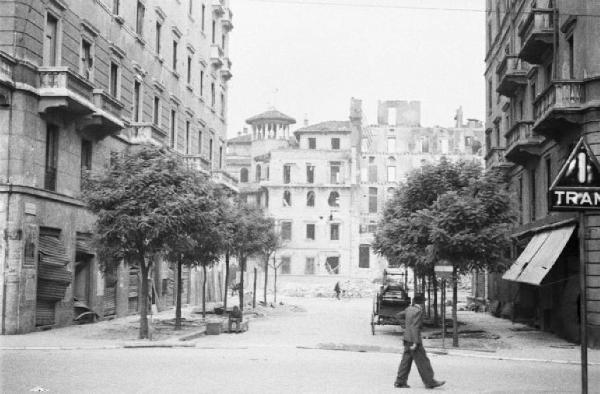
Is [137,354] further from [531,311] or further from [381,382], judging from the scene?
[531,311]

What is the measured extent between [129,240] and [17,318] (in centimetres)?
381

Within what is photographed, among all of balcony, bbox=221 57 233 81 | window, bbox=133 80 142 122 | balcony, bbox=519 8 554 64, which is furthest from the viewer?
balcony, bbox=221 57 233 81

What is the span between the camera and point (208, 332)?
82.4 ft

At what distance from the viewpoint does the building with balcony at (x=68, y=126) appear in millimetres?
21906

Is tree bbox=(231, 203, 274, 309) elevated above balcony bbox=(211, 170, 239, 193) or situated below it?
below

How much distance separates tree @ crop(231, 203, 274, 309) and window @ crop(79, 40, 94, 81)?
10847 millimetres

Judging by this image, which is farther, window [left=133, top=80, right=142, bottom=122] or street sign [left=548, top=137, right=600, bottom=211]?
window [left=133, top=80, right=142, bottom=122]

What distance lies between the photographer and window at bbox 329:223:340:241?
78.8 metres

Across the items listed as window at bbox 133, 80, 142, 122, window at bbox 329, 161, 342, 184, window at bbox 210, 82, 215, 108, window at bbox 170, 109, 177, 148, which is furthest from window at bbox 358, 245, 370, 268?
window at bbox 133, 80, 142, 122

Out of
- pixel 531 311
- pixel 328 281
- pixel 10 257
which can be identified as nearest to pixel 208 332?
pixel 10 257

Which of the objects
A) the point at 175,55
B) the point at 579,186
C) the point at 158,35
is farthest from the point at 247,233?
the point at 579,186

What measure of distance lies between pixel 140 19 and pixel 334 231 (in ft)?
157

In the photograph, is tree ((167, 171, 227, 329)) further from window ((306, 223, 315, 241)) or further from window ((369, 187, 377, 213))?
window ((369, 187, 377, 213))

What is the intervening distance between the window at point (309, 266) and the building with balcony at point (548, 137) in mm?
42609
